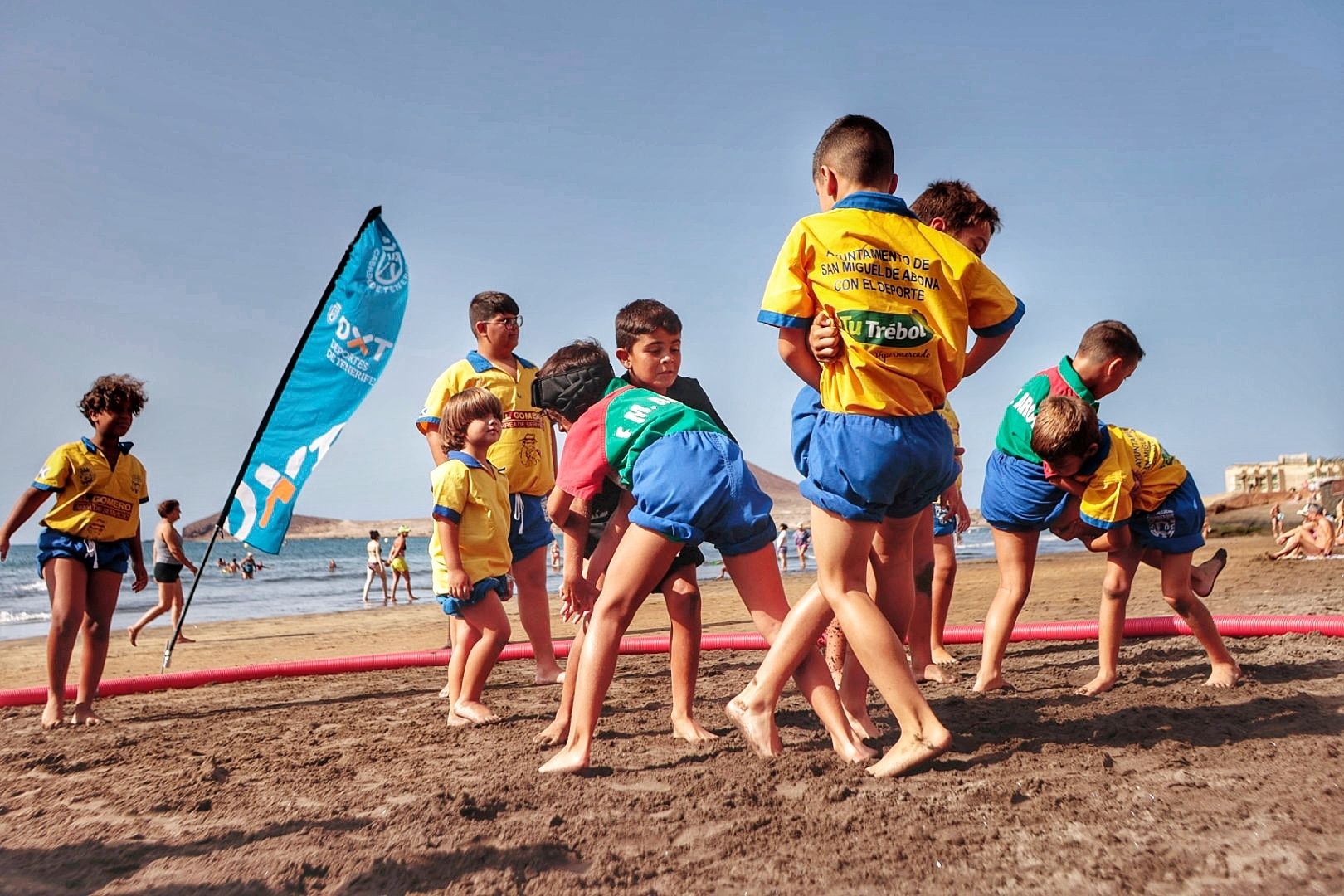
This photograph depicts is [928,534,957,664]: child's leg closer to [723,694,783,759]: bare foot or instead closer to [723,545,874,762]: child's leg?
[723,545,874,762]: child's leg

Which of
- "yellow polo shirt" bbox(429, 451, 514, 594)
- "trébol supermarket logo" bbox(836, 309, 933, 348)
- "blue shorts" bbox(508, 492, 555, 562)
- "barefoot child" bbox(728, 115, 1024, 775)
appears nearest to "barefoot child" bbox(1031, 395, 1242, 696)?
"barefoot child" bbox(728, 115, 1024, 775)

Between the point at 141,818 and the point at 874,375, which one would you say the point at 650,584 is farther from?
the point at 141,818

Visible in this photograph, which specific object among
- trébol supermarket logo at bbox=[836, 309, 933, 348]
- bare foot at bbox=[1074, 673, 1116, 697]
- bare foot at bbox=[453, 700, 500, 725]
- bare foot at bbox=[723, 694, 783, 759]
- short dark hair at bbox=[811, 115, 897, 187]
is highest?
short dark hair at bbox=[811, 115, 897, 187]

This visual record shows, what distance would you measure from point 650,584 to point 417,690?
2.90 m

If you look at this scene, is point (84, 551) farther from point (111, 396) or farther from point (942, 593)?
point (942, 593)

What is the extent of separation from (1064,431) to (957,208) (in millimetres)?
1196

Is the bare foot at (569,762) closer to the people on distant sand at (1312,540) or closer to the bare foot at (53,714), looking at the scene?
the bare foot at (53,714)

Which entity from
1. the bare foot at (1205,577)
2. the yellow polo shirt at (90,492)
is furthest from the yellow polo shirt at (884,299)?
the yellow polo shirt at (90,492)

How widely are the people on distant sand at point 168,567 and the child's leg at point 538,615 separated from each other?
272 inches

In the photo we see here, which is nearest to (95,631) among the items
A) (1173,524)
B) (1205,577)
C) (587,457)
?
(587,457)

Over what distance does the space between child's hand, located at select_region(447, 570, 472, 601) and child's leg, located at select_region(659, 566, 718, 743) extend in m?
1.09

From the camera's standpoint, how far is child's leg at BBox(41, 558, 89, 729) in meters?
5.16

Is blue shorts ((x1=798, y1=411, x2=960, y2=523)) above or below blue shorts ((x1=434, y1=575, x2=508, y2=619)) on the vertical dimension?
above

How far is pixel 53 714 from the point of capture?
5156mm
